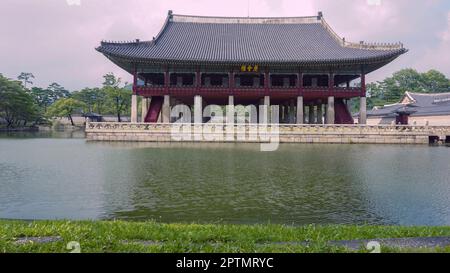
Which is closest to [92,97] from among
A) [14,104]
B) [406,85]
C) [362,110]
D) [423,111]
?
[14,104]

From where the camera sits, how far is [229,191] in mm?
12586

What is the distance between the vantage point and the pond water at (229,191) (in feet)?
32.3

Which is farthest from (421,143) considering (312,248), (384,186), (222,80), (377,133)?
(312,248)

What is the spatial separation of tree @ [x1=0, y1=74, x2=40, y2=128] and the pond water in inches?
1918

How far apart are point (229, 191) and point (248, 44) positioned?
3614 centimetres

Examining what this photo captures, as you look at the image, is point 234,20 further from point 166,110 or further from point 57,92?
point 57,92

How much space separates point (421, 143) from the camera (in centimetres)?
3612

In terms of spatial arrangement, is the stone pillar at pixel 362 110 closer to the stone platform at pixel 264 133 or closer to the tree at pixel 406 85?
the stone platform at pixel 264 133

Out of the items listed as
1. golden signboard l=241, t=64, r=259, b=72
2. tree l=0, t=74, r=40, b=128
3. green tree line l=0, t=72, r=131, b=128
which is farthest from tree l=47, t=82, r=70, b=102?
golden signboard l=241, t=64, r=259, b=72

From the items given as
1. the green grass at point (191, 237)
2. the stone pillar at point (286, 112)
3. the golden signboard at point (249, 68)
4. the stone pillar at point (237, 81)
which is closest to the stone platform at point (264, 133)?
the golden signboard at point (249, 68)

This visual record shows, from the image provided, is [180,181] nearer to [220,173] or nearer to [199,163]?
[220,173]

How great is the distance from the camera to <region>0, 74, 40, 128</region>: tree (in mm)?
60531

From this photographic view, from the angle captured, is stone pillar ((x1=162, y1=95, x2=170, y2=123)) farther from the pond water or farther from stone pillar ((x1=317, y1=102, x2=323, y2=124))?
stone pillar ((x1=317, y1=102, x2=323, y2=124))

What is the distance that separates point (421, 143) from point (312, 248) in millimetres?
36383
